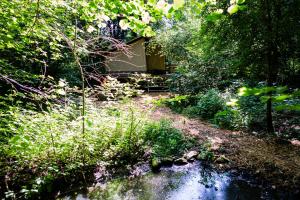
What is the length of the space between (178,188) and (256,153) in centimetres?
243

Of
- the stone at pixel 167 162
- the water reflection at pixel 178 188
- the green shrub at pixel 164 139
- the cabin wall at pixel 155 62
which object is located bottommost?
the water reflection at pixel 178 188

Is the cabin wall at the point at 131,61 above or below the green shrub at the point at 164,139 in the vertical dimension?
above

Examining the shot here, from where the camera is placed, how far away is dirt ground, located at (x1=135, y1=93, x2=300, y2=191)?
514 cm

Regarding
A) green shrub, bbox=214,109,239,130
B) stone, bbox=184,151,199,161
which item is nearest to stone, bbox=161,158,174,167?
stone, bbox=184,151,199,161

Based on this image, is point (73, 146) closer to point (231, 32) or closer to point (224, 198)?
point (224, 198)

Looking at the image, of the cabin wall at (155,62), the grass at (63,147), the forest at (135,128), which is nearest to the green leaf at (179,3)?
the forest at (135,128)

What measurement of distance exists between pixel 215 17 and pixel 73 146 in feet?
14.4

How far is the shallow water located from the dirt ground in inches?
19.5

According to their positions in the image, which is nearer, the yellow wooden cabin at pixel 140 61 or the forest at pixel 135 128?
the forest at pixel 135 128

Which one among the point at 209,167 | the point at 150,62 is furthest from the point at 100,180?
the point at 150,62

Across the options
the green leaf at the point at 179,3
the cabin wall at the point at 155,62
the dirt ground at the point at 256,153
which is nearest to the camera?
the green leaf at the point at 179,3

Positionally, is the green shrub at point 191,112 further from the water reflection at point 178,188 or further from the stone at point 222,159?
the water reflection at point 178,188

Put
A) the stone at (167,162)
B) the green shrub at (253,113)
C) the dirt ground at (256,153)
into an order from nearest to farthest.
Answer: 1. the dirt ground at (256,153)
2. the stone at (167,162)
3. the green shrub at (253,113)

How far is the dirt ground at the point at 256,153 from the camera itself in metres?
5.14
